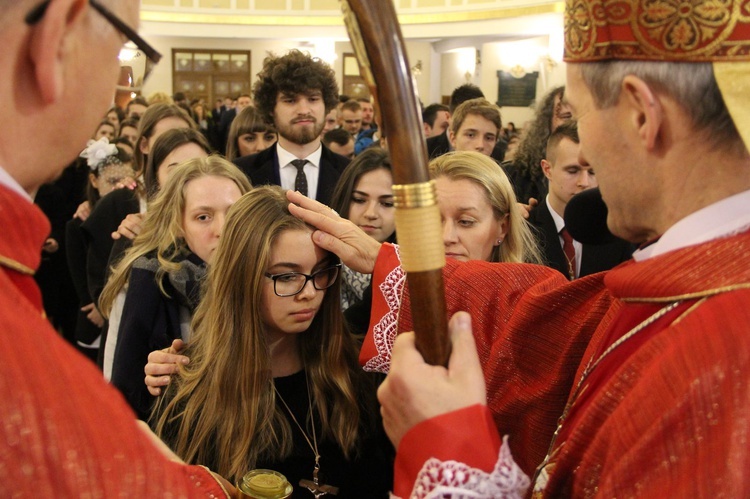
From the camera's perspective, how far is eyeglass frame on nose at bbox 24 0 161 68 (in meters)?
0.76

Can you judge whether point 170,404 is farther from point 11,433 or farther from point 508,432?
point 11,433

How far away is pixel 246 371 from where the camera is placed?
207cm

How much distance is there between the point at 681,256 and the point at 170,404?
1553 mm

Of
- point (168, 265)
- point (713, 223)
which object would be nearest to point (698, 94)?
point (713, 223)

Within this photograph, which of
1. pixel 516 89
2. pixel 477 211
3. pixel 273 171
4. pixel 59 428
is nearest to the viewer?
pixel 59 428

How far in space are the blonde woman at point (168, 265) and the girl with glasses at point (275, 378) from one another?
1.32 ft

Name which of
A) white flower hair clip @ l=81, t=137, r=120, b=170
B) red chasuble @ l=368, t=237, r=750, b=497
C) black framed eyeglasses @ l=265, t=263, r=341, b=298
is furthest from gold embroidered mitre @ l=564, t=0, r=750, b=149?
white flower hair clip @ l=81, t=137, r=120, b=170

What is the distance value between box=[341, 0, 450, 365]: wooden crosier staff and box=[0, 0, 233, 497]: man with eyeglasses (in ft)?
0.98

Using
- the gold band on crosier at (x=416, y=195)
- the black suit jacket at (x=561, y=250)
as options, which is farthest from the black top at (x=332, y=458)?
the black suit jacket at (x=561, y=250)

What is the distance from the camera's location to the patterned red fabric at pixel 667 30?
3.27 ft

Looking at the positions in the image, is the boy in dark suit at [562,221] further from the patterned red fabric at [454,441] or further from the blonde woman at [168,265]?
the patterned red fabric at [454,441]

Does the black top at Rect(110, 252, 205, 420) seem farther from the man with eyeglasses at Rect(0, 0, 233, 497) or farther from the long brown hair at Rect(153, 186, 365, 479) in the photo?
the man with eyeglasses at Rect(0, 0, 233, 497)

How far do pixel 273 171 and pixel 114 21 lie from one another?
132 inches

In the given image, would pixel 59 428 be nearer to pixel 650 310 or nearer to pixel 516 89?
pixel 650 310
